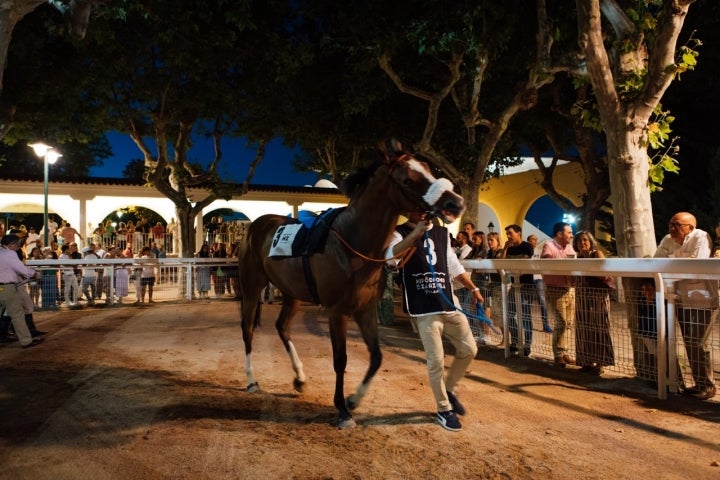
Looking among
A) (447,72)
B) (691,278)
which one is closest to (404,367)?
(691,278)

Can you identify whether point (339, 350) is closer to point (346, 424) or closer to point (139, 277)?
point (346, 424)

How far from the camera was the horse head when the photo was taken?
12.3ft

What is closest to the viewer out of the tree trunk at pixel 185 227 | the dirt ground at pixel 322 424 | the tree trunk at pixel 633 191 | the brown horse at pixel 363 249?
the dirt ground at pixel 322 424

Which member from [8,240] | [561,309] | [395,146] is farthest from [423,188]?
[8,240]

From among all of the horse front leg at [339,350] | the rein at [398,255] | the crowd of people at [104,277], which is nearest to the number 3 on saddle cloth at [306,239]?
the rein at [398,255]

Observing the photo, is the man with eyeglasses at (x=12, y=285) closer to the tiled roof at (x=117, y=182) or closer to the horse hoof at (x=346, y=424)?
the horse hoof at (x=346, y=424)

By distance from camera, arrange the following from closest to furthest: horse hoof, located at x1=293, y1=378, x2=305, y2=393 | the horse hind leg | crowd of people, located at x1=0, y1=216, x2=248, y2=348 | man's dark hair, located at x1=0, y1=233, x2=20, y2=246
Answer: horse hoof, located at x1=293, y1=378, x2=305, y2=393
the horse hind leg
man's dark hair, located at x1=0, y1=233, x2=20, y2=246
crowd of people, located at x1=0, y1=216, x2=248, y2=348

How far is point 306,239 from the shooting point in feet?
16.3

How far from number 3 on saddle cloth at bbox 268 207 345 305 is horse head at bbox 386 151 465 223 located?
84 cm

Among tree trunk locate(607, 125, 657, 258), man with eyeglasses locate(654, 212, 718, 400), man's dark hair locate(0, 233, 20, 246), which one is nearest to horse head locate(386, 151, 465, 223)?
man with eyeglasses locate(654, 212, 718, 400)

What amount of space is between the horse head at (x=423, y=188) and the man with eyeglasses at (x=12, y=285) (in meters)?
6.68

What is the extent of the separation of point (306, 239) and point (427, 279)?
1.38 meters

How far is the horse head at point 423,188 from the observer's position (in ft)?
12.3

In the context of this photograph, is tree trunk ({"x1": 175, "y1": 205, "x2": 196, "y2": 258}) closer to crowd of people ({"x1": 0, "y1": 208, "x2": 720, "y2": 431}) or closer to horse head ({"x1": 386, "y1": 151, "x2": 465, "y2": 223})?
crowd of people ({"x1": 0, "y1": 208, "x2": 720, "y2": 431})
